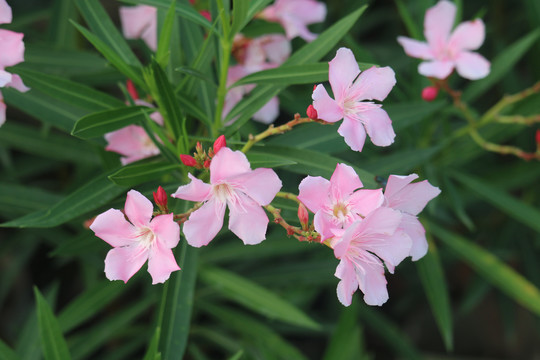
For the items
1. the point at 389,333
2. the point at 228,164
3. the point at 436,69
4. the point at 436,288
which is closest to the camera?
the point at 228,164

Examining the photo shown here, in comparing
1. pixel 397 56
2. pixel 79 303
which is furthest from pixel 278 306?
pixel 397 56

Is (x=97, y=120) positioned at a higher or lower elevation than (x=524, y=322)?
higher

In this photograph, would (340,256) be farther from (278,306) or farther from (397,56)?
(397,56)

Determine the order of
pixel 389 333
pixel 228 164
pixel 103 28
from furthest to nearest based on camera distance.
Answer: pixel 389 333 → pixel 103 28 → pixel 228 164

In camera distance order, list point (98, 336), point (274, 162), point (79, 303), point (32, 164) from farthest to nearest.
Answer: point (32, 164), point (98, 336), point (79, 303), point (274, 162)

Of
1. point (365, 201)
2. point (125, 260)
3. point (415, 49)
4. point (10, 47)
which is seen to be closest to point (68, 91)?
point (10, 47)

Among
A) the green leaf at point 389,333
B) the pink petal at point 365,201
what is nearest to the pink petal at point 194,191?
the pink petal at point 365,201

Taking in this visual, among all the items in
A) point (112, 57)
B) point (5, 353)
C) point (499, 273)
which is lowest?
point (499, 273)

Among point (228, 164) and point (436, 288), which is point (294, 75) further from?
point (436, 288)

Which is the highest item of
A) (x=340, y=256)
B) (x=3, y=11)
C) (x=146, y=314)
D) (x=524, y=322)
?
(x=3, y=11)
